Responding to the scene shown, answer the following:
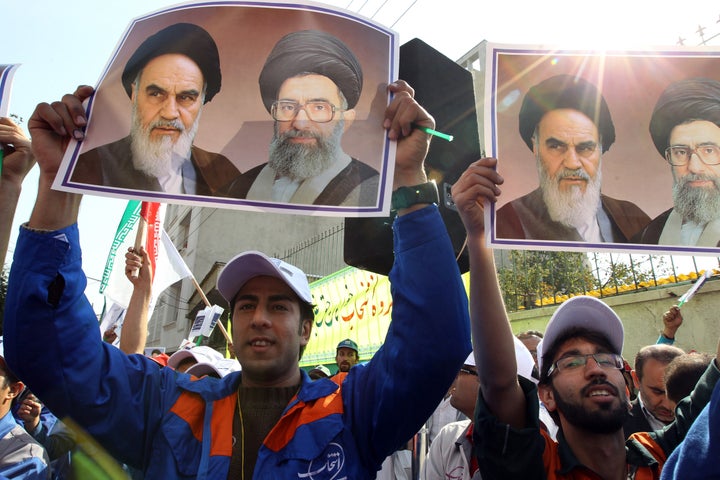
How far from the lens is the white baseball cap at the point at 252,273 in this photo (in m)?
1.91

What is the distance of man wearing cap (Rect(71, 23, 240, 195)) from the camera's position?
1.61 m

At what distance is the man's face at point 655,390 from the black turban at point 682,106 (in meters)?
2.08

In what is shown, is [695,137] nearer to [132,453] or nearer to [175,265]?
[132,453]

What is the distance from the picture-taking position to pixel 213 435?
159cm

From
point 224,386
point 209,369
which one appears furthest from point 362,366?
point 209,369

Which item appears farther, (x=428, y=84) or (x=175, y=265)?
(x=175, y=265)

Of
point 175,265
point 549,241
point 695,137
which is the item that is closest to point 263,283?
point 549,241

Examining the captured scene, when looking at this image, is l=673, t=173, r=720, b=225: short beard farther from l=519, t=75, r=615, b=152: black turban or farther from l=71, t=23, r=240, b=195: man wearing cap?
l=71, t=23, r=240, b=195: man wearing cap

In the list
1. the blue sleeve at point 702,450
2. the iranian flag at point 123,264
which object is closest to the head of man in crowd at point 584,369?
the blue sleeve at point 702,450

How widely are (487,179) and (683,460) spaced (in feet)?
2.93

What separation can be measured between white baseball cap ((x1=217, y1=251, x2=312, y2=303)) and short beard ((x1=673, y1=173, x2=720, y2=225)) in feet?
4.11

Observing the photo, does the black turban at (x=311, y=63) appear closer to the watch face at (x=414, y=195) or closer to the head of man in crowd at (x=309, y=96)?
the head of man in crowd at (x=309, y=96)

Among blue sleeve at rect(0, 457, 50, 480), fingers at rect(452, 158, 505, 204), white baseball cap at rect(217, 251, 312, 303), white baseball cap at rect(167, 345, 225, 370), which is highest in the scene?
fingers at rect(452, 158, 505, 204)

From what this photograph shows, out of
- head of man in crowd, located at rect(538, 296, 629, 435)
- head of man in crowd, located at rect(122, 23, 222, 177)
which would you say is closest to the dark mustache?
head of man in crowd, located at rect(538, 296, 629, 435)
